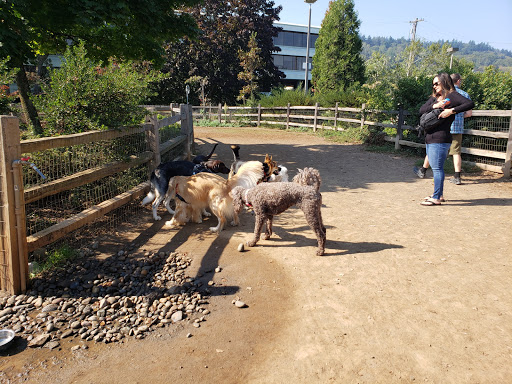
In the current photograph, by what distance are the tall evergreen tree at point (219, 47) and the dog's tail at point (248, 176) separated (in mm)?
27901

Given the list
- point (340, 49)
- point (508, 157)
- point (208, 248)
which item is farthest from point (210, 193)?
point (340, 49)

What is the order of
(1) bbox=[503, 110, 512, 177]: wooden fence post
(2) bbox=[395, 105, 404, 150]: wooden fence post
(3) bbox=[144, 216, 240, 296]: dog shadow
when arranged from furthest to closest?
1. (2) bbox=[395, 105, 404, 150]: wooden fence post
2. (1) bbox=[503, 110, 512, 177]: wooden fence post
3. (3) bbox=[144, 216, 240, 296]: dog shadow

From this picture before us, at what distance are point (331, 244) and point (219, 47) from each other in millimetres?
30228

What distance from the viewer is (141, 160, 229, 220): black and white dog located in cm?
606

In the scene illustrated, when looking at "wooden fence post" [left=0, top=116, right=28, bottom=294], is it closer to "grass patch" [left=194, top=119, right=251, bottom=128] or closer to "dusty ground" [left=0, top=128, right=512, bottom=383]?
"dusty ground" [left=0, top=128, right=512, bottom=383]

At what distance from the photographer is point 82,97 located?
5.55 m

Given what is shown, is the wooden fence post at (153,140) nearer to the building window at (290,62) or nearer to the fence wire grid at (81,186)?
the fence wire grid at (81,186)

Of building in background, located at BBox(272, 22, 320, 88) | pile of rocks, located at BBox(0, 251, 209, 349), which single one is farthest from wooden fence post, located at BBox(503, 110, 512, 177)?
building in background, located at BBox(272, 22, 320, 88)

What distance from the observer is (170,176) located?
6.19m

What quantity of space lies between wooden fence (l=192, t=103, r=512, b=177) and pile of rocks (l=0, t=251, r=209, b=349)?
330 inches

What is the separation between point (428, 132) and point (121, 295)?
5496 millimetres

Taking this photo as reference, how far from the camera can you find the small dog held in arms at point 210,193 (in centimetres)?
559

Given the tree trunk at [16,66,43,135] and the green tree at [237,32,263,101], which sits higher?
the green tree at [237,32,263,101]

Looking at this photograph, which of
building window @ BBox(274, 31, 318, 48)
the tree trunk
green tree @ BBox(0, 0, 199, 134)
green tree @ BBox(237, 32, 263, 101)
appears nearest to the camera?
green tree @ BBox(0, 0, 199, 134)
